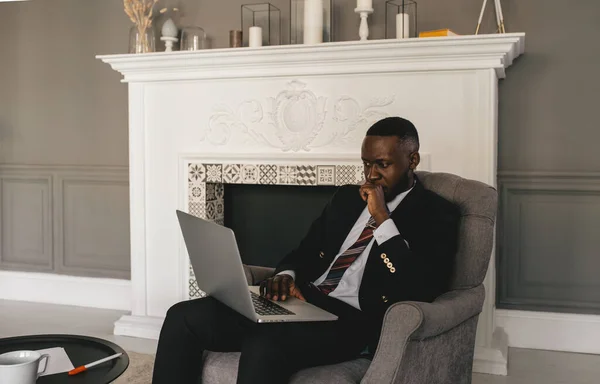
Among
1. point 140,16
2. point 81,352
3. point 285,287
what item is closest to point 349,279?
point 285,287

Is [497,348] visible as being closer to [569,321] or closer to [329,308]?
[569,321]

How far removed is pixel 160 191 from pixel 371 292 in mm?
1851

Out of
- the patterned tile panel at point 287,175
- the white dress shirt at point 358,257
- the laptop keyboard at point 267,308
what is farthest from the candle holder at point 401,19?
the laptop keyboard at point 267,308

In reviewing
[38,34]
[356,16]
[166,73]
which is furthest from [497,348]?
[38,34]

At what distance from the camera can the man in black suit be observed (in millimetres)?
1776

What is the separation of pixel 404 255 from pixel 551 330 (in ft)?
5.78

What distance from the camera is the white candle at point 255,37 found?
11.0ft

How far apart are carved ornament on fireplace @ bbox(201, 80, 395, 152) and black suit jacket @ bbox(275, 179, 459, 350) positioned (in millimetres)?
1007

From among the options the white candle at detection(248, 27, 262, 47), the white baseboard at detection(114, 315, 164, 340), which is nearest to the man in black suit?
the white candle at detection(248, 27, 262, 47)

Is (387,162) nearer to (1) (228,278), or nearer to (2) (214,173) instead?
(1) (228,278)

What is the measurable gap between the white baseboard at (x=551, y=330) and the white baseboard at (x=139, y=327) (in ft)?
5.75

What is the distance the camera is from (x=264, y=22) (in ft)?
11.7

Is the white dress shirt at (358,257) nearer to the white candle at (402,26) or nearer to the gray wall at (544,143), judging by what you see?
the white candle at (402,26)

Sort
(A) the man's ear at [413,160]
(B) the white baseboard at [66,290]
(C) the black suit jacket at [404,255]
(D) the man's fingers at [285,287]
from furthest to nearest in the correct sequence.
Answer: (B) the white baseboard at [66,290]
(A) the man's ear at [413,160]
(D) the man's fingers at [285,287]
(C) the black suit jacket at [404,255]
